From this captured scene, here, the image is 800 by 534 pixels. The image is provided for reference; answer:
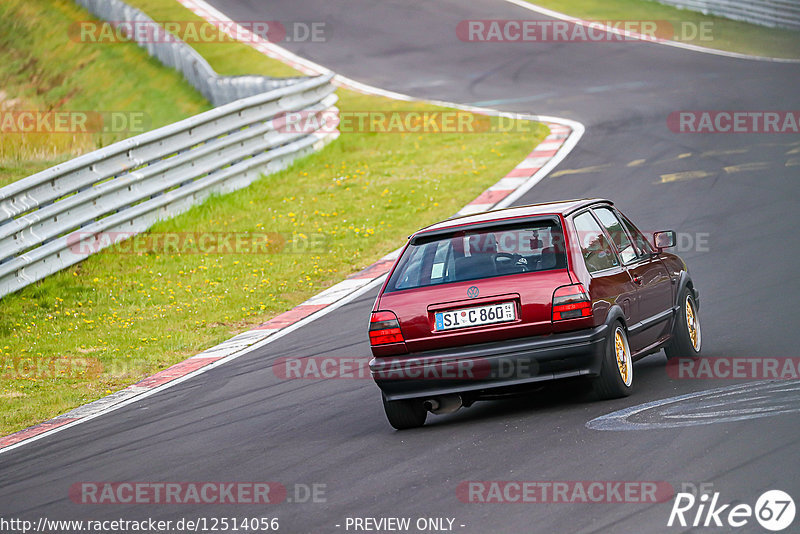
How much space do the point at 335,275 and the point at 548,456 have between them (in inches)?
281

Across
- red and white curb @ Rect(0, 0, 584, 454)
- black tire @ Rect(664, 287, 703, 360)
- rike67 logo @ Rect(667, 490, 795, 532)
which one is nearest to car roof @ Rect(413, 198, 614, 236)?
black tire @ Rect(664, 287, 703, 360)

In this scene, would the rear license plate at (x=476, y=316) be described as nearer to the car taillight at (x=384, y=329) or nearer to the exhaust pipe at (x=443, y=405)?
the car taillight at (x=384, y=329)

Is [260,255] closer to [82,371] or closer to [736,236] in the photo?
[82,371]

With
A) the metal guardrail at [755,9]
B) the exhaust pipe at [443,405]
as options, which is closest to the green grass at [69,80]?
the exhaust pipe at [443,405]

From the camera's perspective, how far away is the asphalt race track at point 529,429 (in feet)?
19.0

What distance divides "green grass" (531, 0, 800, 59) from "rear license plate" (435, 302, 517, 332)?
1902cm

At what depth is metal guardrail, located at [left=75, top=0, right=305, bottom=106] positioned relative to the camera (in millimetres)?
20438

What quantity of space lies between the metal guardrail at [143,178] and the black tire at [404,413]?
6396mm

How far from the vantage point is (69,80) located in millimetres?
25000

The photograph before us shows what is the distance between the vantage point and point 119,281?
13328 millimetres

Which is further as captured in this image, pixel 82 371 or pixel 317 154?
pixel 317 154

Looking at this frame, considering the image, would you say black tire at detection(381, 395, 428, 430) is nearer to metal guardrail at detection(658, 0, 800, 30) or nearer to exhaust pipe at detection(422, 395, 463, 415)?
exhaust pipe at detection(422, 395, 463, 415)

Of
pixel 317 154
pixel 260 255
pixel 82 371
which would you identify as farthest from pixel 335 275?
pixel 317 154

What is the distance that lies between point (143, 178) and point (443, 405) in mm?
8101
